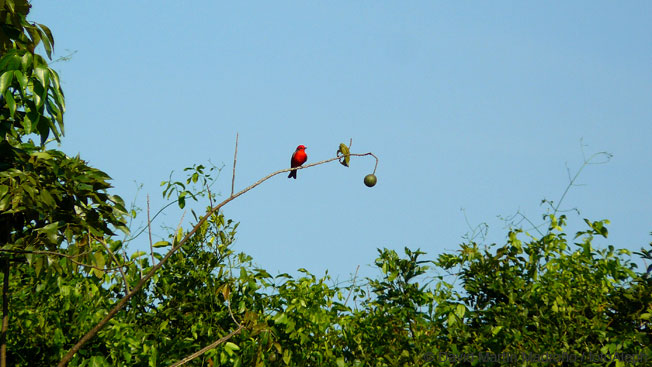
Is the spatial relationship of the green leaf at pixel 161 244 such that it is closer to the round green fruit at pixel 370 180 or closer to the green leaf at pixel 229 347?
the green leaf at pixel 229 347

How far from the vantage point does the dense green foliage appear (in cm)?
508

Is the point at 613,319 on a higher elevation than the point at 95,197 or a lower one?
lower

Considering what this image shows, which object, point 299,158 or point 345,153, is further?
point 299,158

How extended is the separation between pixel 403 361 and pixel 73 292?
2.58 metres

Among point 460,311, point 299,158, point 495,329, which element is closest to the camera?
point 495,329

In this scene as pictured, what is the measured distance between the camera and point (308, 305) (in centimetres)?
584

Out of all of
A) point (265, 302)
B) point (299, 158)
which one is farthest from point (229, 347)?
point (299, 158)

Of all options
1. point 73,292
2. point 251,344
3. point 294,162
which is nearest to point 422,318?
point 251,344

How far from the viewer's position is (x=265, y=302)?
6.04 meters

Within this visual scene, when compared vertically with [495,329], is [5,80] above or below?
above

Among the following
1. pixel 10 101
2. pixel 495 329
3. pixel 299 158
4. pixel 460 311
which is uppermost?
pixel 299 158

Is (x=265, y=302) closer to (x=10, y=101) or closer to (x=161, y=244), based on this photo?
(x=161, y=244)

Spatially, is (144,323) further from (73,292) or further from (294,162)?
(294,162)

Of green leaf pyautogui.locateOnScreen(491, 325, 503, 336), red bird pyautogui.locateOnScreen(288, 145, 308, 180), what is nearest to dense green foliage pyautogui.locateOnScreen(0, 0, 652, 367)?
green leaf pyautogui.locateOnScreen(491, 325, 503, 336)
